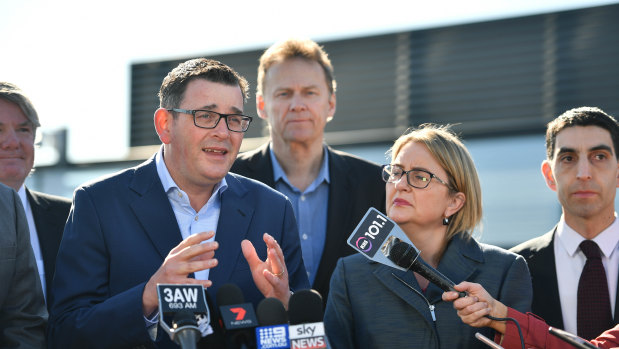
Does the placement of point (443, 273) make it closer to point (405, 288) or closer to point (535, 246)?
point (405, 288)

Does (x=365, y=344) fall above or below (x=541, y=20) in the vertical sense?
below

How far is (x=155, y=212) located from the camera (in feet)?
11.9

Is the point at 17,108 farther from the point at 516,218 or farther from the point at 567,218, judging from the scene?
the point at 516,218

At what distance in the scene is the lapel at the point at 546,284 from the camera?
418 centimetres

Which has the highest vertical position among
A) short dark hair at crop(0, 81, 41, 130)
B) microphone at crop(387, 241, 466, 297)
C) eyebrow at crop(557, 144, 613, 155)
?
short dark hair at crop(0, 81, 41, 130)

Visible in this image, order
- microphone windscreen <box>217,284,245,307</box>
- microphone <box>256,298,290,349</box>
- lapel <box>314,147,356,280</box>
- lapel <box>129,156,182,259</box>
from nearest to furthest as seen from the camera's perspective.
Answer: microphone <box>256,298,290,349</box>
microphone windscreen <box>217,284,245,307</box>
lapel <box>129,156,182,259</box>
lapel <box>314,147,356,280</box>

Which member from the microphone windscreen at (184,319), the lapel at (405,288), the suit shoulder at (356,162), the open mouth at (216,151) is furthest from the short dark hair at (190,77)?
the suit shoulder at (356,162)

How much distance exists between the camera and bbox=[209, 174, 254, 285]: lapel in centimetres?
360

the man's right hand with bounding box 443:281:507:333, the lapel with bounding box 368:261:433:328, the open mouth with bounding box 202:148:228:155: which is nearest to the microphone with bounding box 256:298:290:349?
the man's right hand with bounding box 443:281:507:333

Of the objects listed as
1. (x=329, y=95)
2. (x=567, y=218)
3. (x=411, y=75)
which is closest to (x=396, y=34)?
(x=411, y=75)

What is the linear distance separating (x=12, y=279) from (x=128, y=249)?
0.50 metres

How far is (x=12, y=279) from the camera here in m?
3.20

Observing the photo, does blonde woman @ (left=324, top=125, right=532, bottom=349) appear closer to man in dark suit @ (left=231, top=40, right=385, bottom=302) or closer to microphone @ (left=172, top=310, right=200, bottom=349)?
man in dark suit @ (left=231, top=40, right=385, bottom=302)

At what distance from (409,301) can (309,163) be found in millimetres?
1816
